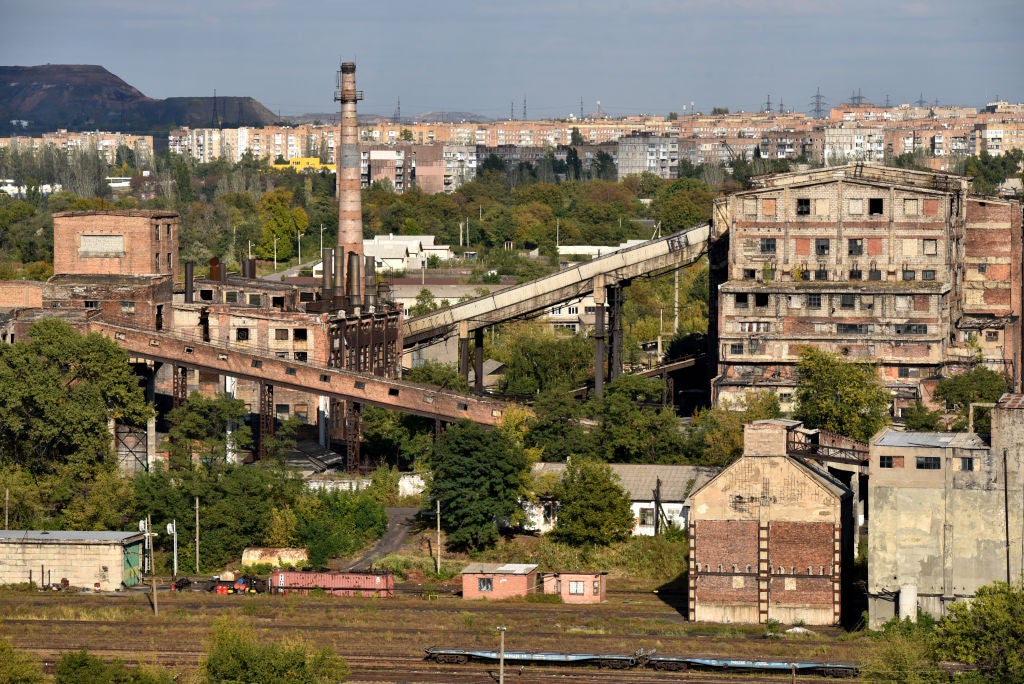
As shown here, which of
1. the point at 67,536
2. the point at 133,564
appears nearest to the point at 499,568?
the point at 133,564

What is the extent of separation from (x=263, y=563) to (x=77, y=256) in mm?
31960

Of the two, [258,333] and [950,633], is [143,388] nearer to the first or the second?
[258,333]

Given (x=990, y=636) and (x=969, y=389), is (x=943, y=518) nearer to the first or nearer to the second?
(x=990, y=636)

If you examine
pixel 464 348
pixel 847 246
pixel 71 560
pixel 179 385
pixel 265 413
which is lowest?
pixel 71 560

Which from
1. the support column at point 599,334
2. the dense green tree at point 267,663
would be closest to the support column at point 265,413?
the support column at point 599,334

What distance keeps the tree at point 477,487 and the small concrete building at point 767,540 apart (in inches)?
401

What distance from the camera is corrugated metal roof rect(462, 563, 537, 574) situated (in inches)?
2486

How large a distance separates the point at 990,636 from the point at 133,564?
29370mm

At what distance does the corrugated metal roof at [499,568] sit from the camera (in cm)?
6316

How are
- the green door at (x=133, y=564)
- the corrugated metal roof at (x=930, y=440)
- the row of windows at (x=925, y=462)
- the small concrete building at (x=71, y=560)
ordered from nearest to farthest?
the row of windows at (x=925, y=462), the corrugated metal roof at (x=930, y=440), the small concrete building at (x=71, y=560), the green door at (x=133, y=564)

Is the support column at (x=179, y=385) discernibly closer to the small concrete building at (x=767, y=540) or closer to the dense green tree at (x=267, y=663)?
the small concrete building at (x=767, y=540)

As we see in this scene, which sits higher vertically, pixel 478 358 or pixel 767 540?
pixel 478 358

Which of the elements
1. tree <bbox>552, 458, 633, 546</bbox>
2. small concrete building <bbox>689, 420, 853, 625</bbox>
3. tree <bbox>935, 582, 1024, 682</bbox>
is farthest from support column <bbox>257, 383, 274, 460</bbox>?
tree <bbox>935, 582, 1024, 682</bbox>

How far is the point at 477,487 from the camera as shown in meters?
67.9
